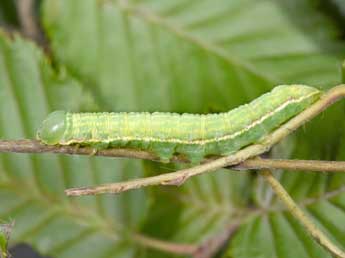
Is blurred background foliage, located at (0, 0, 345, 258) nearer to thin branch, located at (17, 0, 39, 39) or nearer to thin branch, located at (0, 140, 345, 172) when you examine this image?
thin branch, located at (17, 0, 39, 39)

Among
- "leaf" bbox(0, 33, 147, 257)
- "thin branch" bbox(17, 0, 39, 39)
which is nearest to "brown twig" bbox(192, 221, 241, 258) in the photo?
"leaf" bbox(0, 33, 147, 257)

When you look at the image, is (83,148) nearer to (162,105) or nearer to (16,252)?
(162,105)

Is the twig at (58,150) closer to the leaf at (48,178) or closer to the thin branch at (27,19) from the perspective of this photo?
the leaf at (48,178)

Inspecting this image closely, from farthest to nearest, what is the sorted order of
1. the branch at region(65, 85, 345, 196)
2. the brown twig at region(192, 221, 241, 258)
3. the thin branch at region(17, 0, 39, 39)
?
the thin branch at region(17, 0, 39, 39), the brown twig at region(192, 221, 241, 258), the branch at region(65, 85, 345, 196)

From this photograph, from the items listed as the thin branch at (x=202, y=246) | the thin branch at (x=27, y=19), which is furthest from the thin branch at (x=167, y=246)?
the thin branch at (x=27, y=19)

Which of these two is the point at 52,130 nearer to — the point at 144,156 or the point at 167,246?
the point at 144,156

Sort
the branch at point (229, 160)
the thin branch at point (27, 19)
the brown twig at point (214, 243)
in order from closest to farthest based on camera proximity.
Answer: the branch at point (229, 160)
the brown twig at point (214, 243)
the thin branch at point (27, 19)
